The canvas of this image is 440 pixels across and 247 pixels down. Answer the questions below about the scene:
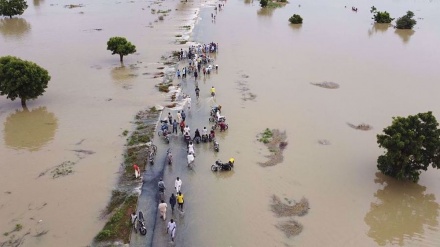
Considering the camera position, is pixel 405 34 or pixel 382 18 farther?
pixel 382 18

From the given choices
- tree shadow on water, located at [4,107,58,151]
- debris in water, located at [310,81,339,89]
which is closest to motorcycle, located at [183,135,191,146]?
tree shadow on water, located at [4,107,58,151]

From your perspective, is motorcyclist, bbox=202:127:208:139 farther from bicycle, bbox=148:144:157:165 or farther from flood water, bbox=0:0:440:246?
bicycle, bbox=148:144:157:165

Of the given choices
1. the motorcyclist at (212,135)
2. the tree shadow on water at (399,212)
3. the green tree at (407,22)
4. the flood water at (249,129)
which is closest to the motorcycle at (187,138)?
the motorcyclist at (212,135)

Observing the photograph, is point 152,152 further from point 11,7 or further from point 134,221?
point 11,7

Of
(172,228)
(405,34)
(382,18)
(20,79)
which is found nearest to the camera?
(172,228)

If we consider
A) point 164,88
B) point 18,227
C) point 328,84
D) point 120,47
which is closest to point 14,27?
point 120,47
